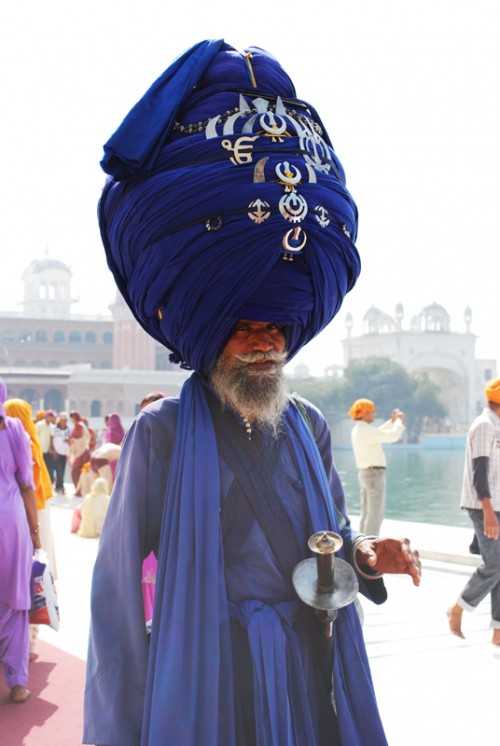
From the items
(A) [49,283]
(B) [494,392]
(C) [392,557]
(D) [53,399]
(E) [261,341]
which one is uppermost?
(A) [49,283]

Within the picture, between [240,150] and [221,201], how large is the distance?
0.38 ft

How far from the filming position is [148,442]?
1.62 m

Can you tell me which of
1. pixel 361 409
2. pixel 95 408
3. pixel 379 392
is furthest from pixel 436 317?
pixel 361 409

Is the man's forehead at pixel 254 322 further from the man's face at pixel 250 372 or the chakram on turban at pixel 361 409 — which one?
the chakram on turban at pixel 361 409

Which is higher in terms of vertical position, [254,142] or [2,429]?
[254,142]

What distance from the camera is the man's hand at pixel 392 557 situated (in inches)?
61.4

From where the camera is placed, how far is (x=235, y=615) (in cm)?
154

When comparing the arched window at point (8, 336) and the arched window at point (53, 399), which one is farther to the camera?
the arched window at point (8, 336)

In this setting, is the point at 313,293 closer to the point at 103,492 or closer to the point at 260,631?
the point at 260,631

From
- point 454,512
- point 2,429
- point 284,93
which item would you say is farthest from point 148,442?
point 454,512

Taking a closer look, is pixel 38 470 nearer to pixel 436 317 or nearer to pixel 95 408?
pixel 95 408

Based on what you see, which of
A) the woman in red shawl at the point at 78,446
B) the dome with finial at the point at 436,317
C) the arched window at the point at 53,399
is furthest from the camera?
the dome with finial at the point at 436,317

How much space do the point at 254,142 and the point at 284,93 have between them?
0.70 feet

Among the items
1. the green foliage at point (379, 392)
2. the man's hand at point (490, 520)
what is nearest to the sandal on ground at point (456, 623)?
the man's hand at point (490, 520)
